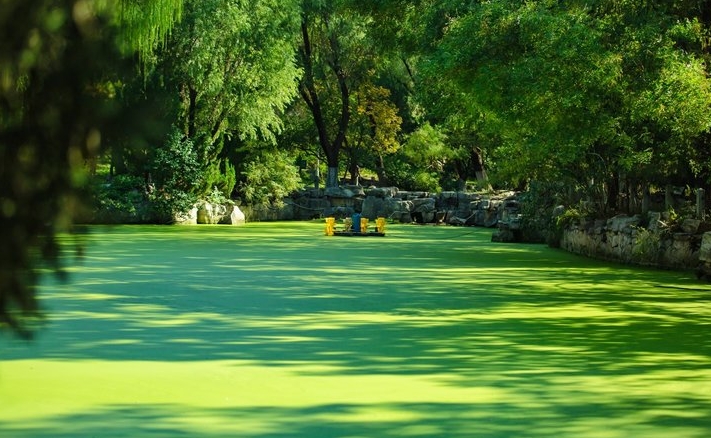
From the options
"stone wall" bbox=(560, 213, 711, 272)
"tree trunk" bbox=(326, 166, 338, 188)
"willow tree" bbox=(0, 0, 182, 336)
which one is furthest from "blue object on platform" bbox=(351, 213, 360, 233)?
"willow tree" bbox=(0, 0, 182, 336)

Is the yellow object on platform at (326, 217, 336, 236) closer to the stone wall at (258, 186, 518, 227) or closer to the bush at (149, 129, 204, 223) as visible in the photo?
the bush at (149, 129, 204, 223)

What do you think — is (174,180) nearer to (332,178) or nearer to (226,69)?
(226,69)

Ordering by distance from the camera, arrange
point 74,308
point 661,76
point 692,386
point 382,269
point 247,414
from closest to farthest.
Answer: point 247,414 → point 692,386 → point 74,308 → point 661,76 → point 382,269

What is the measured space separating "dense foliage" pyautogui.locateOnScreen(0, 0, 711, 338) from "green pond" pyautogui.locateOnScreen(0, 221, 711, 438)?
0.18m

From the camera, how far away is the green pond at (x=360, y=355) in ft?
14.6

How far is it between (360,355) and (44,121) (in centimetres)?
480

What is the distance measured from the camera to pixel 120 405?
4688 mm

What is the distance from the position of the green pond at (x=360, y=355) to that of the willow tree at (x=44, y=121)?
0.14 metres

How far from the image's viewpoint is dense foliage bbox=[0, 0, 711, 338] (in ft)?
4.72

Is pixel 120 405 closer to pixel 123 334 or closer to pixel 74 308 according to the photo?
pixel 123 334

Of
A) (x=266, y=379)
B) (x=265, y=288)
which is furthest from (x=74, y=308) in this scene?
(x=266, y=379)

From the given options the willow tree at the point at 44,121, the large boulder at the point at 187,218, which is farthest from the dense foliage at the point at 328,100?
the large boulder at the point at 187,218

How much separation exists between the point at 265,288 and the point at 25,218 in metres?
8.59

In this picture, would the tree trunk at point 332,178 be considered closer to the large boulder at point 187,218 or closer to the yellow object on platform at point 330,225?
the large boulder at point 187,218
